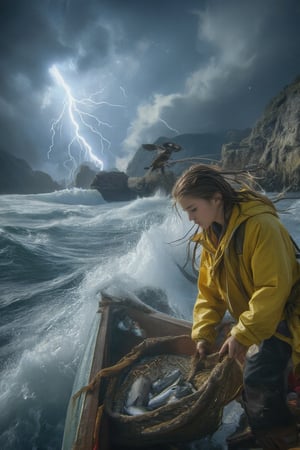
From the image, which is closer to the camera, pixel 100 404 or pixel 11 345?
pixel 100 404

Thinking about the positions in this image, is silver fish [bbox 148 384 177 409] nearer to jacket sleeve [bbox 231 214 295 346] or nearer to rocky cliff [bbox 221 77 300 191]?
jacket sleeve [bbox 231 214 295 346]

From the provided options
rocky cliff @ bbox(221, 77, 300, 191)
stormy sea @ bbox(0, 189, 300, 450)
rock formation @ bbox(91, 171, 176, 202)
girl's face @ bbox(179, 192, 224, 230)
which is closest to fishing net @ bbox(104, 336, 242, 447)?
stormy sea @ bbox(0, 189, 300, 450)

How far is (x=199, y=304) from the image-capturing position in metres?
2.23

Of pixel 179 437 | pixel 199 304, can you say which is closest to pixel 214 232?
pixel 199 304

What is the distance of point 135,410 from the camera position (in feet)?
7.79

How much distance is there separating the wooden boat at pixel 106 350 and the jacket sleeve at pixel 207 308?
0.99m

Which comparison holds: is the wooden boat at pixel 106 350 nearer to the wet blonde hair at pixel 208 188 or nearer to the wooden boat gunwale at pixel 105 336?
the wooden boat gunwale at pixel 105 336

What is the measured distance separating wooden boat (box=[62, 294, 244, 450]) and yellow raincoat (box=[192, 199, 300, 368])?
1.43 metres

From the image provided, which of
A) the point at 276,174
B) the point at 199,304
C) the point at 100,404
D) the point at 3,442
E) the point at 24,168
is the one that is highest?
the point at 24,168

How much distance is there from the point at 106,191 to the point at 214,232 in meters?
76.2

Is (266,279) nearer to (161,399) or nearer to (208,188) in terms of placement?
(208,188)

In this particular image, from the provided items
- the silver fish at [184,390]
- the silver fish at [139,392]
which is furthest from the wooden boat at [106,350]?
the silver fish at [184,390]

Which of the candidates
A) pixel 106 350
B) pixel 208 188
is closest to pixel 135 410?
pixel 106 350

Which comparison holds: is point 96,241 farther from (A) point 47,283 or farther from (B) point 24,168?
(B) point 24,168
